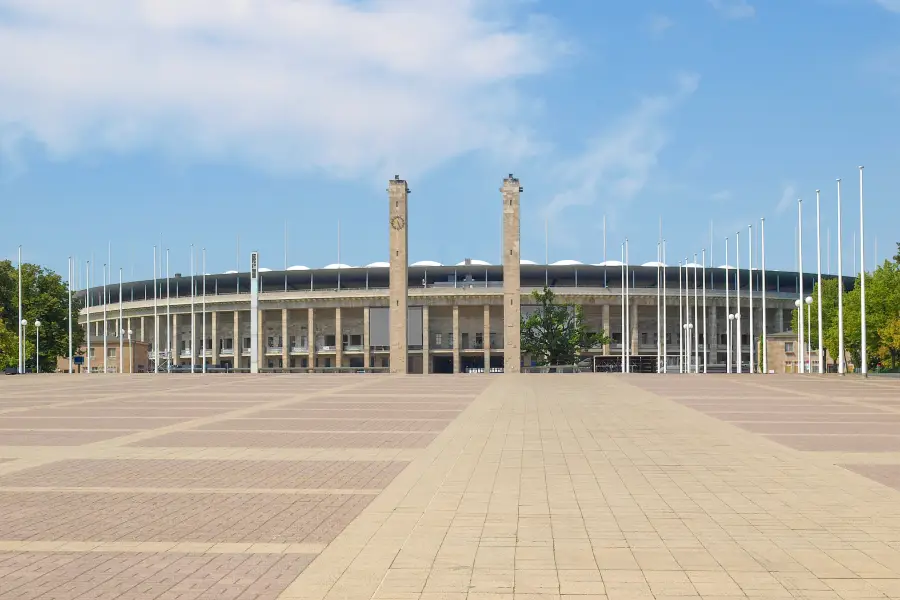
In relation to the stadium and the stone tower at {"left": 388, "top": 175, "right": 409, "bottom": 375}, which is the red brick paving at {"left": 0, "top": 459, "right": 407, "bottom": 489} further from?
the stadium

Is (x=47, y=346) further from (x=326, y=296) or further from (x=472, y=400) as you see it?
(x=472, y=400)

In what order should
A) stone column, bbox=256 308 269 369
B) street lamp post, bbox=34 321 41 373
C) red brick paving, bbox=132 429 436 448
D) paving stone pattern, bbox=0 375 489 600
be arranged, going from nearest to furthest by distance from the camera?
1. paving stone pattern, bbox=0 375 489 600
2. red brick paving, bbox=132 429 436 448
3. street lamp post, bbox=34 321 41 373
4. stone column, bbox=256 308 269 369

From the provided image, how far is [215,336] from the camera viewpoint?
113438 millimetres

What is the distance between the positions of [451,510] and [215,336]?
107682 mm

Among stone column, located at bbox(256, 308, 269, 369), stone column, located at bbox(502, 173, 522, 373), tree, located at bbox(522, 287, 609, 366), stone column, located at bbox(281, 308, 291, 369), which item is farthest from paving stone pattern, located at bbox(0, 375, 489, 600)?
stone column, located at bbox(256, 308, 269, 369)

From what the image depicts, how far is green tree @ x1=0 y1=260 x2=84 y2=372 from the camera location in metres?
78.7

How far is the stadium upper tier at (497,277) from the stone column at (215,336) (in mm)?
3106

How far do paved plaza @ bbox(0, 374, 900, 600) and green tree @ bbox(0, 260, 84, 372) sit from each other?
63.7 metres

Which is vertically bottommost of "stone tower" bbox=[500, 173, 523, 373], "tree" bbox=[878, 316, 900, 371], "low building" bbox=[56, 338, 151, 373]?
"low building" bbox=[56, 338, 151, 373]

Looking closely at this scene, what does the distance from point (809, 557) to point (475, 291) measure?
9795cm

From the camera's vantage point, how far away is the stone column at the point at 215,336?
113 m

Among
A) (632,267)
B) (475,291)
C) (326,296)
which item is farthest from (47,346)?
(632,267)

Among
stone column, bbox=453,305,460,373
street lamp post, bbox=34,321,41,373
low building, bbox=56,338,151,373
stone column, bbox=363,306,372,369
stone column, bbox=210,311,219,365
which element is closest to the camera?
street lamp post, bbox=34,321,41,373

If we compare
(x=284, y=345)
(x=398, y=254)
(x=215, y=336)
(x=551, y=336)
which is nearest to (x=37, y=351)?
(x=398, y=254)
